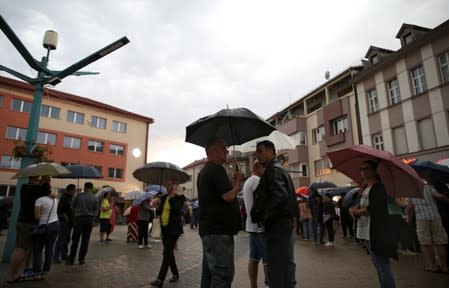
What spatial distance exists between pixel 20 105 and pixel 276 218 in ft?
132

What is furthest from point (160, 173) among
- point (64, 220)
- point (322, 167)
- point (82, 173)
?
point (322, 167)

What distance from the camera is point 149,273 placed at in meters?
7.15

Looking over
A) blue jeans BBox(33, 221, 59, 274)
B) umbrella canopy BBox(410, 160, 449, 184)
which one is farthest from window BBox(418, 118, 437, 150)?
blue jeans BBox(33, 221, 59, 274)

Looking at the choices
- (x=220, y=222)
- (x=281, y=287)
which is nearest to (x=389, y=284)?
(x=281, y=287)

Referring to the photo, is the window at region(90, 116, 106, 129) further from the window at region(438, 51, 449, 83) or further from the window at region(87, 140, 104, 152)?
the window at region(438, 51, 449, 83)

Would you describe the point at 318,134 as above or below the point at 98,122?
below

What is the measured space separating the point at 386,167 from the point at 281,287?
98.7 inches

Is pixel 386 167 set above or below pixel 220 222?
above

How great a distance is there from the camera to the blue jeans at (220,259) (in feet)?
11.0

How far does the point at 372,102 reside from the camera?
2445 centimetres

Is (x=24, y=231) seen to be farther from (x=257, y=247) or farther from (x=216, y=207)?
(x=216, y=207)

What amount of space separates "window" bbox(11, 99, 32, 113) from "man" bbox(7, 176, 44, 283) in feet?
116

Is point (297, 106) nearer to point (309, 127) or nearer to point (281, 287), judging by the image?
point (309, 127)

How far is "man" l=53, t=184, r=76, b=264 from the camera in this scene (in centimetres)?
789
